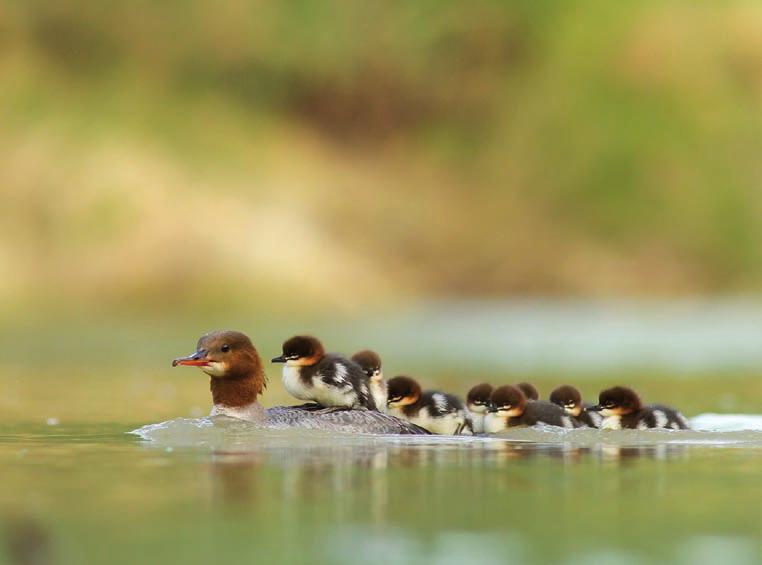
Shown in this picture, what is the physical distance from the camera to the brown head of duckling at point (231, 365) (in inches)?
328

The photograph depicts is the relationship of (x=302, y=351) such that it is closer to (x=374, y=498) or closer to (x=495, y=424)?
(x=495, y=424)

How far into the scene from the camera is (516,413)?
884cm

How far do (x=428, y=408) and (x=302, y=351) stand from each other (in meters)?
0.82

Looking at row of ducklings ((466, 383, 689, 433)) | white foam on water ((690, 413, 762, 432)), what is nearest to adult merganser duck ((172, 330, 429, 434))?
row of ducklings ((466, 383, 689, 433))

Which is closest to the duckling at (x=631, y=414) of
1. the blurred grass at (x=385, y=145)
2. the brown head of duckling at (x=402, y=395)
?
the brown head of duckling at (x=402, y=395)

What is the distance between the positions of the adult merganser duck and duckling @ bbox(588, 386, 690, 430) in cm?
120

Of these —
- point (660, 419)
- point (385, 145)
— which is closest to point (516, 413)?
point (660, 419)

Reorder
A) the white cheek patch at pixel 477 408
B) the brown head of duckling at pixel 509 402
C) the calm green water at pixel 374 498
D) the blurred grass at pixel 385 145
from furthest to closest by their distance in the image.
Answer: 1. the blurred grass at pixel 385 145
2. the white cheek patch at pixel 477 408
3. the brown head of duckling at pixel 509 402
4. the calm green water at pixel 374 498

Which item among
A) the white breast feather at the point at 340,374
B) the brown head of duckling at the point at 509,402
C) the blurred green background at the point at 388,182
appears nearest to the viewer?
the white breast feather at the point at 340,374

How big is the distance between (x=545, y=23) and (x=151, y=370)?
2010 cm

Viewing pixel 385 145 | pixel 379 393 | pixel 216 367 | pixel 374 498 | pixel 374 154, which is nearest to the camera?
pixel 374 498

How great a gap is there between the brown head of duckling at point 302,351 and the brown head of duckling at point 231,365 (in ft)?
0.71

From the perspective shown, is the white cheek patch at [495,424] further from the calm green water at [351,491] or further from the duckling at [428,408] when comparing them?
the calm green water at [351,491]

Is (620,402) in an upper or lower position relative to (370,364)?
lower
